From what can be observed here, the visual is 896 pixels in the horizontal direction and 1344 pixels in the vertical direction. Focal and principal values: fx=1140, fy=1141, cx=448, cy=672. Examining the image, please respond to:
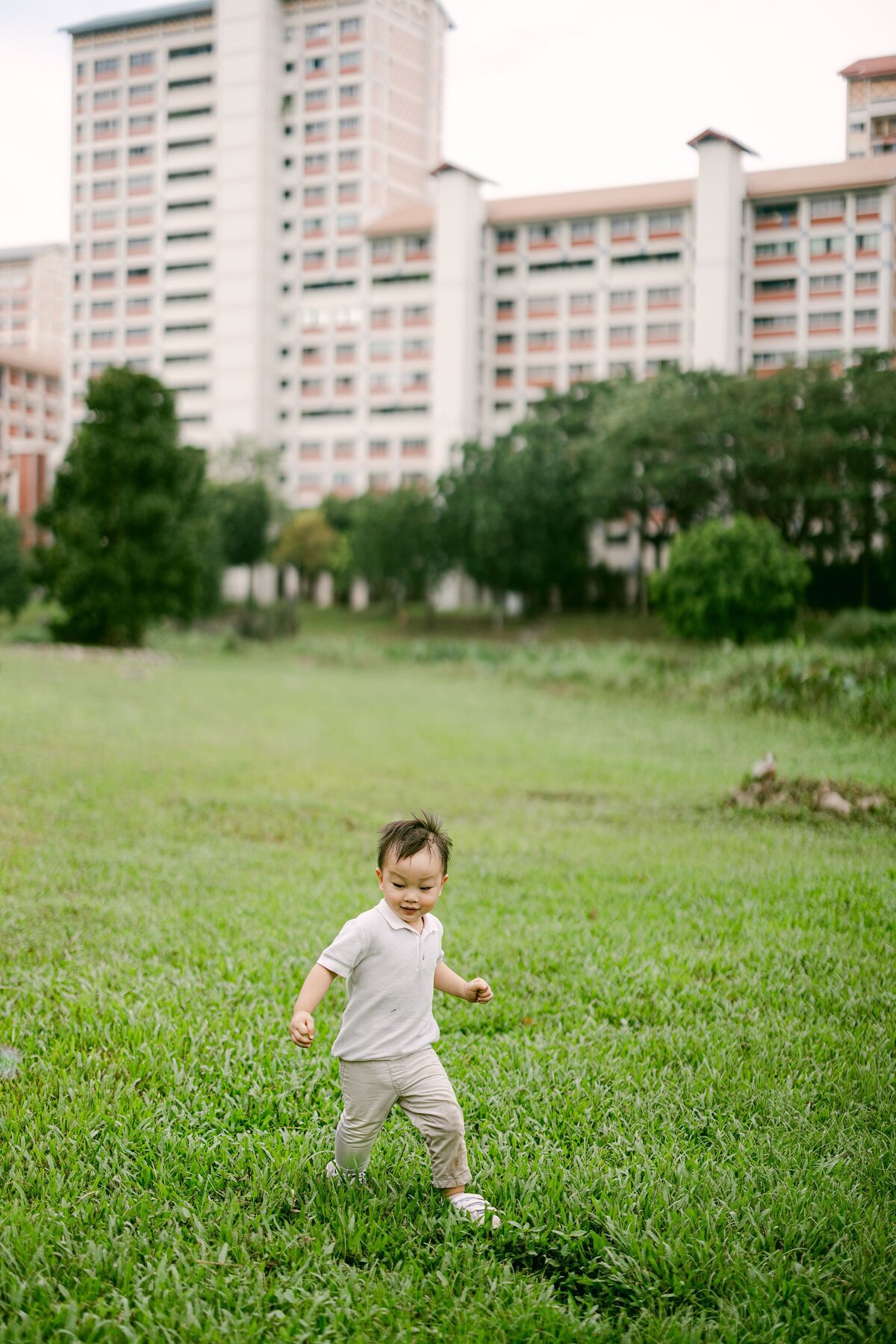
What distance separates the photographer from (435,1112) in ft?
10.2

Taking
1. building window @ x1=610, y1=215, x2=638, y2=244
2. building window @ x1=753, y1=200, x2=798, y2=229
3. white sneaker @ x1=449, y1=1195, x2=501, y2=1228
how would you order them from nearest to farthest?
1. white sneaker @ x1=449, y1=1195, x2=501, y2=1228
2. building window @ x1=753, y1=200, x2=798, y2=229
3. building window @ x1=610, y1=215, x2=638, y2=244

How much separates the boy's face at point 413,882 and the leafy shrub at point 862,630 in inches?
882

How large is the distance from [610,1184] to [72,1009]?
2405 mm

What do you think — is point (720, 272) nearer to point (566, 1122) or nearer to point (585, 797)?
point (585, 797)

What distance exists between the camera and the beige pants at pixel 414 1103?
10.3ft

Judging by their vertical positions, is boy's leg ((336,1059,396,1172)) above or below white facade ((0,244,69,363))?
below

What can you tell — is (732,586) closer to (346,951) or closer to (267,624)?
(267,624)

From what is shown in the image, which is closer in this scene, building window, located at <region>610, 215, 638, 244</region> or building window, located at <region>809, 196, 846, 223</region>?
building window, located at <region>809, 196, 846, 223</region>

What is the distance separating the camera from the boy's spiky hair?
314 cm

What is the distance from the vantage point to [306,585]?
2916 inches

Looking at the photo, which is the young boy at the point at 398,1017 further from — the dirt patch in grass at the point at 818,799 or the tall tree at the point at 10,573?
the tall tree at the point at 10,573

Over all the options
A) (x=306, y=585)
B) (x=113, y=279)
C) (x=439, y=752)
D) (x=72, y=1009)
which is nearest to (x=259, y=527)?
(x=306, y=585)

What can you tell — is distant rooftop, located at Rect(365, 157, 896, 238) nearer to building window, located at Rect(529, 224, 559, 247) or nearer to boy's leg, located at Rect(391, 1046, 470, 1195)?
building window, located at Rect(529, 224, 559, 247)

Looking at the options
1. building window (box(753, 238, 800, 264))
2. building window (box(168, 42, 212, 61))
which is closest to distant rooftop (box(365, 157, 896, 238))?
building window (box(753, 238, 800, 264))
